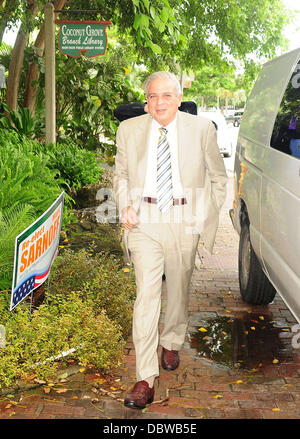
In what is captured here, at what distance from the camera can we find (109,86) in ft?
41.5

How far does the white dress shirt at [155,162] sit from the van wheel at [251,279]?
1.93 m

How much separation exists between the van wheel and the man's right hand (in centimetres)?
206

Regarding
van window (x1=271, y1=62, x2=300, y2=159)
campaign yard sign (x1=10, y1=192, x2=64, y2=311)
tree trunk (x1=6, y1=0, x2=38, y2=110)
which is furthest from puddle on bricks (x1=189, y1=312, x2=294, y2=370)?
tree trunk (x1=6, y1=0, x2=38, y2=110)

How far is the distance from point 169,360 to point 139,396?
73 centimetres

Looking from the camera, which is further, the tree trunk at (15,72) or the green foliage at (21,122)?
the tree trunk at (15,72)

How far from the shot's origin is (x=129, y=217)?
3.95 meters

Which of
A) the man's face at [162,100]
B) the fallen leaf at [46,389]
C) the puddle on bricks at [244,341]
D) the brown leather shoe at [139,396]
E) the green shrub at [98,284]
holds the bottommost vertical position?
the puddle on bricks at [244,341]

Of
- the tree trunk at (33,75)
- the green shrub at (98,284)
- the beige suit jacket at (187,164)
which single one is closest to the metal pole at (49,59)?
the green shrub at (98,284)

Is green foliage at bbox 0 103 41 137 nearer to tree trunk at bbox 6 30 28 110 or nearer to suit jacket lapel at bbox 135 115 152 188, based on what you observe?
tree trunk at bbox 6 30 28 110

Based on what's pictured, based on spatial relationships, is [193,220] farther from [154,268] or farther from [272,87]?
[272,87]

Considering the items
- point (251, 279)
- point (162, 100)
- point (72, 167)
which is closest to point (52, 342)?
point (162, 100)

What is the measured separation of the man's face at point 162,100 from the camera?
3912 millimetres

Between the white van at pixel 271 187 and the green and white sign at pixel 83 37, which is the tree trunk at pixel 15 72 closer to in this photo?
the green and white sign at pixel 83 37

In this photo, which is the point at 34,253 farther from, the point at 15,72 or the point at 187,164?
the point at 15,72
